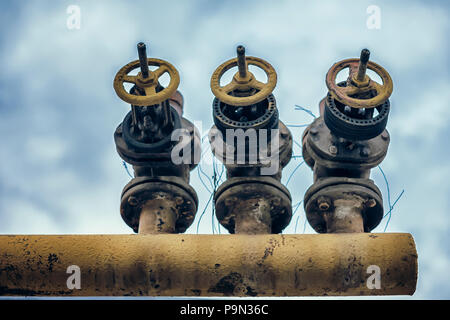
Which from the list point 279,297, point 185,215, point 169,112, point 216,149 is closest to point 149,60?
point 169,112

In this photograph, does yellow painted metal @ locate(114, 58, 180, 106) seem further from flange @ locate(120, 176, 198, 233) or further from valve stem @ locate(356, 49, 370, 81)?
valve stem @ locate(356, 49, 370, 81)

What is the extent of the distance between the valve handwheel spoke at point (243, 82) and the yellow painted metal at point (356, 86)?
45cm

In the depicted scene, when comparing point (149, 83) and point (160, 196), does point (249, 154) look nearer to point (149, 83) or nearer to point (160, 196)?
point (160, 196)

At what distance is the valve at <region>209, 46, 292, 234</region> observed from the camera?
18.5ft

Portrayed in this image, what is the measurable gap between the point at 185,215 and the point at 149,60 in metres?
1.26

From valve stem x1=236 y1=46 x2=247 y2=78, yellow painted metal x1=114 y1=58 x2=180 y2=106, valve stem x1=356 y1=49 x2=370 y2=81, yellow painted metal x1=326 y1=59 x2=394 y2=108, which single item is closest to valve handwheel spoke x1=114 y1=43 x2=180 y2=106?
yellow painted metal x1=114 y1=58 x2=180 y2=106

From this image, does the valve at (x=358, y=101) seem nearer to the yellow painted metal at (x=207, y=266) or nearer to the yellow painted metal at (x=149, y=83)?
the yellow painted metal at (x=207, y=266)

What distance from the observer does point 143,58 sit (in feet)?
18.3

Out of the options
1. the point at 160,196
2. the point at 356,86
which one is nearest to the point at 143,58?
the point at 160,196

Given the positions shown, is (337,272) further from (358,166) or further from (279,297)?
(358,166)

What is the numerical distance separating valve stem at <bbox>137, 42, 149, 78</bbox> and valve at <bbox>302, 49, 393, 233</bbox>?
54.0 inches

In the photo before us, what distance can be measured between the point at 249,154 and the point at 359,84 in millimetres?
988

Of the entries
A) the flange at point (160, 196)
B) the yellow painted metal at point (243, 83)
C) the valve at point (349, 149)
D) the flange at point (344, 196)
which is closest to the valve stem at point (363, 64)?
the valve at point (349, 149)
